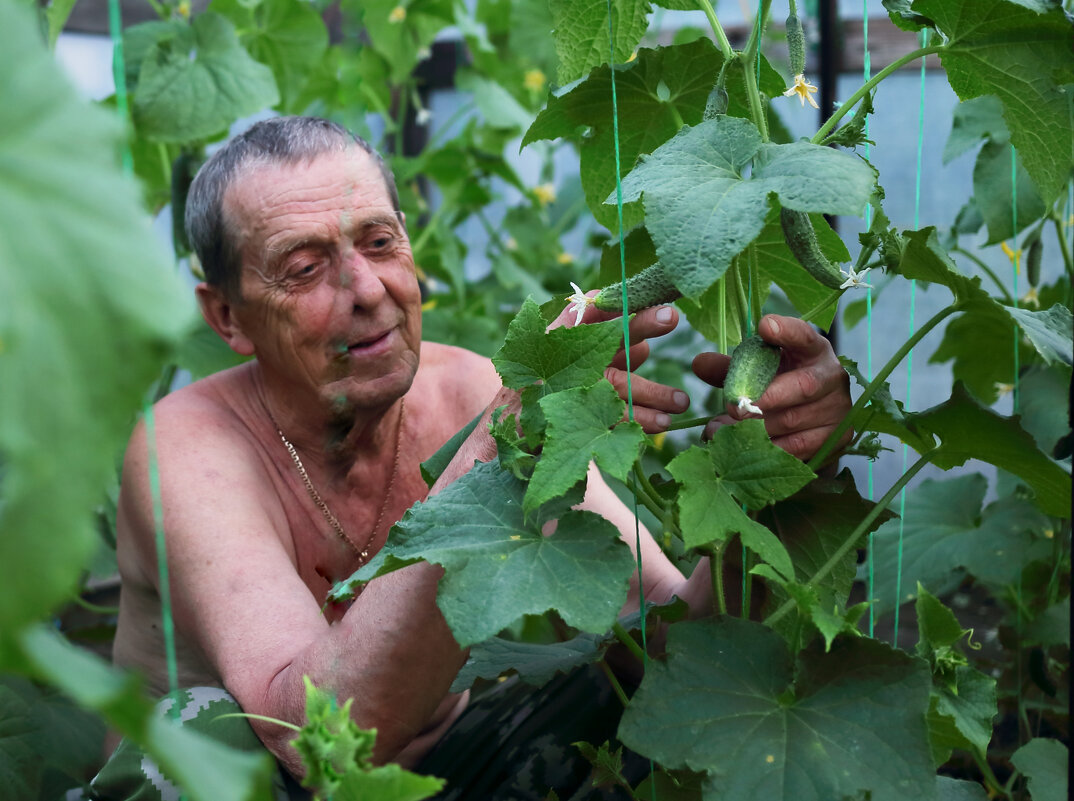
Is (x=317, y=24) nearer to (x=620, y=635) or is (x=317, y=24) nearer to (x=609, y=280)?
(x=609, y=280)

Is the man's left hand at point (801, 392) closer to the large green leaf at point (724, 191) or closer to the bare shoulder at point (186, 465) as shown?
the large green leaf at point (724, 191)

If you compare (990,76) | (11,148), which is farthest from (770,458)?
(11,148)

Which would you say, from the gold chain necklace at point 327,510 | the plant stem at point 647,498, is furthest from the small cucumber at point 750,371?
the gold chain necklace at point 327,510

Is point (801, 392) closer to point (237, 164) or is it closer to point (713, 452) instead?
point (713, 452)

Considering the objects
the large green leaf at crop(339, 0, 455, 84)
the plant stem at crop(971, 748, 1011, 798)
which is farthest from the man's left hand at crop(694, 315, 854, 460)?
the large green leaf at crop(339, 0, 455, 84)

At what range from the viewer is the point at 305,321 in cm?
132

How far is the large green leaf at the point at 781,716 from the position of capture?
822 millimetres

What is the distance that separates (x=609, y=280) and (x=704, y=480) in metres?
0.28

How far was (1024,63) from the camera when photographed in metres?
0.92

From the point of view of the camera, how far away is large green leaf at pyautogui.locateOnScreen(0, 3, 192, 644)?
445mm

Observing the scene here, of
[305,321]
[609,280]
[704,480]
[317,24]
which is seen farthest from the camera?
[317,24]

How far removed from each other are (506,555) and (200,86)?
1235 mm

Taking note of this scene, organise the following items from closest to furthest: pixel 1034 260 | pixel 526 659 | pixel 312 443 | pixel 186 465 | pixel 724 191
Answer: pixel 724 191 → pixel 526 659 → pixel 186 465 → pixel 312 443 → pixel 1034 260

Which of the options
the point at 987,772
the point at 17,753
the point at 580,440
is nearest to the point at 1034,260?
the point at 987,772
